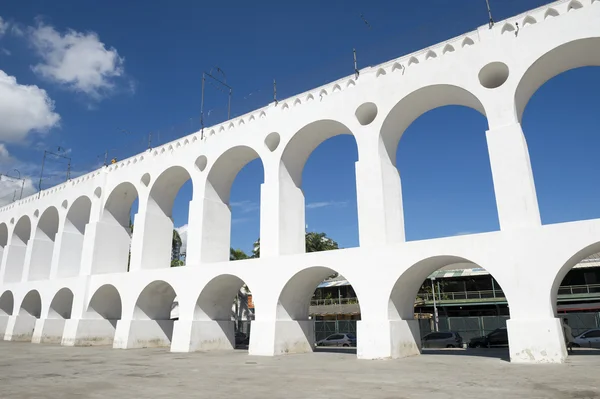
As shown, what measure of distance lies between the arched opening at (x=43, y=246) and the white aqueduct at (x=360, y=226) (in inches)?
159

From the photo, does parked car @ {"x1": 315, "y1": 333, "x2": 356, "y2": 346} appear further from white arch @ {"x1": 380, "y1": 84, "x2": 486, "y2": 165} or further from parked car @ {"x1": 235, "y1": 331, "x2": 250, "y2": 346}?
white arch @ {"x1": 380, "y1": 84, "x2": 486, "y2": 165}

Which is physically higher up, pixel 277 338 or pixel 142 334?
pixel 142 334

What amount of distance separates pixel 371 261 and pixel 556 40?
28.9ft

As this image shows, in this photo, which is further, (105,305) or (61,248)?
(61,248)

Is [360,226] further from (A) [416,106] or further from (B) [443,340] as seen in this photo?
(B) [443,340]

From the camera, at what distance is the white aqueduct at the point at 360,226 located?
13102 mm

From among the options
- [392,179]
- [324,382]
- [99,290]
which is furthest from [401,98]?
[99,290]

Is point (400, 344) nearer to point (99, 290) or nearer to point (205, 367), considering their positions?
point (205, 367)

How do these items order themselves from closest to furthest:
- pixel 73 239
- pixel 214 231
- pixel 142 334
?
pixel 214 231, pixel 142 334, pixel 73 239

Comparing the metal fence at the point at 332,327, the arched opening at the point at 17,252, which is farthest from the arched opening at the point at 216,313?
the arched opening at the point at 17,252

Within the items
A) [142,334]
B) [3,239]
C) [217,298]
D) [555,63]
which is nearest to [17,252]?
[3,239]

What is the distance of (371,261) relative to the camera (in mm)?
15086

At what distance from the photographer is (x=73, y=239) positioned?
93.0 ft

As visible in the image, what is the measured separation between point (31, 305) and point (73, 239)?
605 centimetres
